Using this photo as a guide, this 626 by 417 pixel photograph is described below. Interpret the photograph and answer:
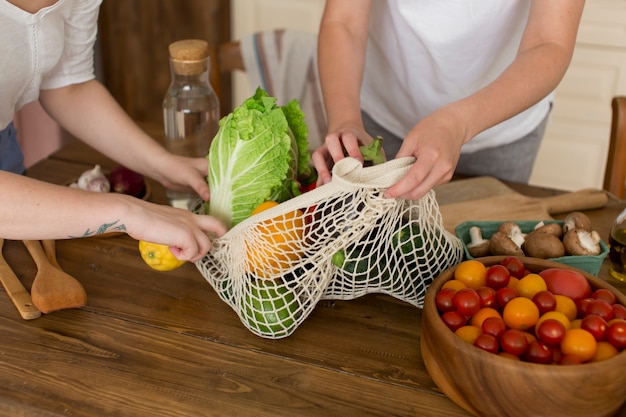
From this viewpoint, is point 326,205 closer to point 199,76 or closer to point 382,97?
point 199,76

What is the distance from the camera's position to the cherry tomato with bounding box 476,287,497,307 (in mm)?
870

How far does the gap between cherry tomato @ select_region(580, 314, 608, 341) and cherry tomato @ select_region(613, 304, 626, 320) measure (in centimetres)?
3

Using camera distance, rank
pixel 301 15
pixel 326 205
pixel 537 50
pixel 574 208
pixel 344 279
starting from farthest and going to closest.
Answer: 1. pixel 301 15
2. pixel 574 208
3. pixel 537 50
4. pixel 344 279
5. pixel 326 205

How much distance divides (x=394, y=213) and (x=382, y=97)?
0.70 metres

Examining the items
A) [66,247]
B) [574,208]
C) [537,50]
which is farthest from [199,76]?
[574,208]

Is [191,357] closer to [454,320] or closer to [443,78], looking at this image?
[454,320]

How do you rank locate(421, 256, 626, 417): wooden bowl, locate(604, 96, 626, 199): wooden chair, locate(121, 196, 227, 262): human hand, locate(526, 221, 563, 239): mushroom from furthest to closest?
locate(604, 96, 626, 199): wooden chair, locate(526, 221, 563, 239): mushroom, locate(121, 196, 227, 262): human hand, locate(421, 256, 626, 417): wooden bowl

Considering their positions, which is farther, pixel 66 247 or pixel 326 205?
pixel 66 247

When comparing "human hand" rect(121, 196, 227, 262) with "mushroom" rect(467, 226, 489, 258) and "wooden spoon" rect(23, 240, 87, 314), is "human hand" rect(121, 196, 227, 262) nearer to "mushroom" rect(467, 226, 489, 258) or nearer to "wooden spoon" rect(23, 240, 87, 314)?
"wooden spoon" rect(23, 240, 87, 314)

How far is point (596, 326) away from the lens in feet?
2.64

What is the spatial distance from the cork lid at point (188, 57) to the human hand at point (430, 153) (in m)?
0.44

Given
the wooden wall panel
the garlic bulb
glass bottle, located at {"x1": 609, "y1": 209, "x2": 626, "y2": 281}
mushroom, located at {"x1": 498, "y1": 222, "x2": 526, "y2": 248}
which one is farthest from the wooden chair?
the wooden wall panel

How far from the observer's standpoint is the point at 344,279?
993 mm

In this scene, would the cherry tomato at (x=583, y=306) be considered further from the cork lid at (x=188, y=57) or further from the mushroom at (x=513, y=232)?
the cork lid at (x=188, y=57)
